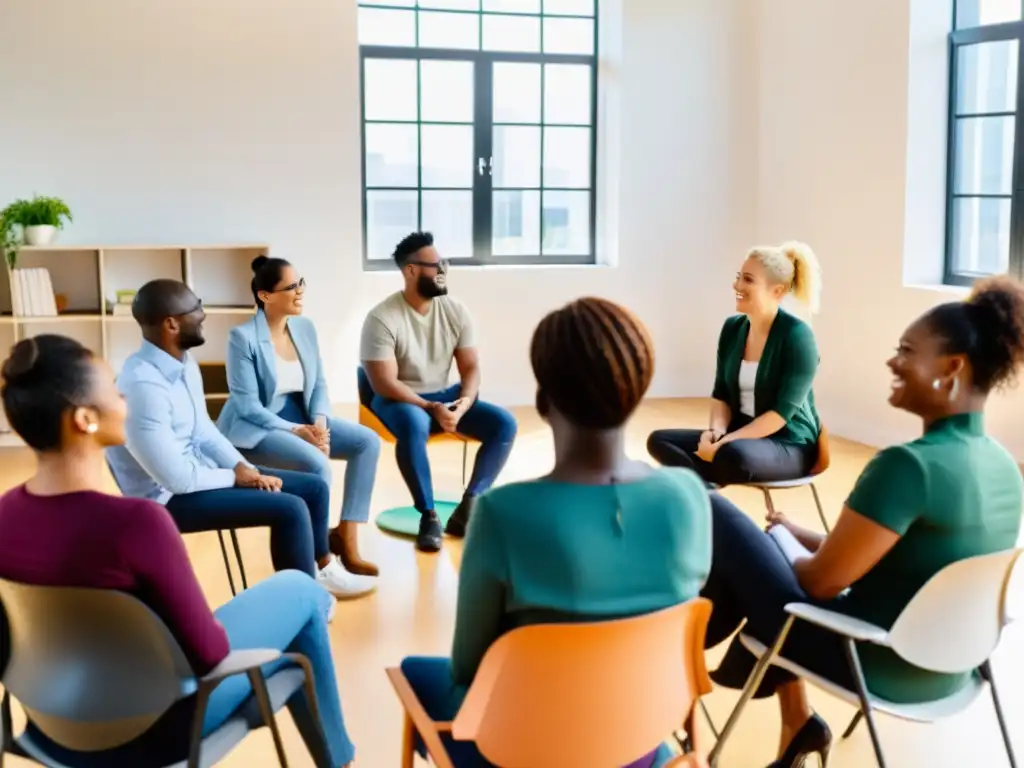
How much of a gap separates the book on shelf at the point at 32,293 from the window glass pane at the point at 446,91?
2682 mm

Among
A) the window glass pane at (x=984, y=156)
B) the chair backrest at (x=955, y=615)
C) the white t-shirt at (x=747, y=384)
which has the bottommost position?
the chair backrest at (x=955, y=615)

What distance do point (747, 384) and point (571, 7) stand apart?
484cm

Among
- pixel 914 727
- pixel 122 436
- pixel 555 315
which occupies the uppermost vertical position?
pixel 555 315

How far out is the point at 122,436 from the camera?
231 cm

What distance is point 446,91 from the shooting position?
8.40 metres

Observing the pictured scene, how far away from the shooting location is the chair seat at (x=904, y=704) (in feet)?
8.08

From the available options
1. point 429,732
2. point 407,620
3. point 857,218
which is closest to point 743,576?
point 429,732

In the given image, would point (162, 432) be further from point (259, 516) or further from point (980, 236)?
point (980, 236)

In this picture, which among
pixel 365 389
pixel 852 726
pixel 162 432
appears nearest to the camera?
pixel 852 726

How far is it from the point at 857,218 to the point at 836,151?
1.51 feet

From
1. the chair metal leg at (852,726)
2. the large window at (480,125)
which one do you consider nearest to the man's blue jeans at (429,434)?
the chair metal leg at (852,726)

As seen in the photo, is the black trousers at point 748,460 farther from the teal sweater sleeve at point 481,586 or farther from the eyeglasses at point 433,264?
the teal sweater sleeve at point 481,586

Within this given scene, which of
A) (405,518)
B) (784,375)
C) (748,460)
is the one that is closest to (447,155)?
(405,518)

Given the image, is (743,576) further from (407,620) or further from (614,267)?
(614,267)
